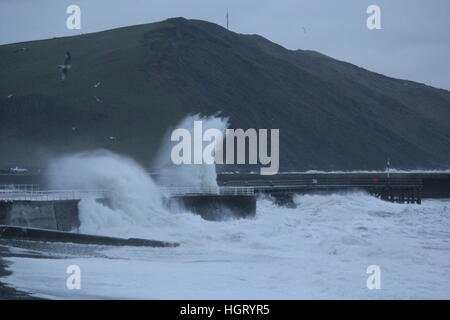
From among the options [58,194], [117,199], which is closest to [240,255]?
[117,199]

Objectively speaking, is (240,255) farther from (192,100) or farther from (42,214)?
(192,100)

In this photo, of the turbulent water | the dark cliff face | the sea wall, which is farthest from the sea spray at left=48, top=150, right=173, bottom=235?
the dark cliff face

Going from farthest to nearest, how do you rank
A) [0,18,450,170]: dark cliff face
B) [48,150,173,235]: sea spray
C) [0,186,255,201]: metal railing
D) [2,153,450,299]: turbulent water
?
Result: [0,18,450,170]: dark cliff face < [48,150,173,235]: sea spray < [0,186,255,201]: metal railing < [2,153,450,299]: turbulent water

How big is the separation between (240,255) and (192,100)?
60307mm

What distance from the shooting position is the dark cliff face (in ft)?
253

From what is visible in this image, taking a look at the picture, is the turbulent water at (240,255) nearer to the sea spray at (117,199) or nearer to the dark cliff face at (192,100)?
the sea spray at (117,199)

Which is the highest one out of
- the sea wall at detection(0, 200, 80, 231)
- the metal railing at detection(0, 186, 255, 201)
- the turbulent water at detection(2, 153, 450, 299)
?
the metal railing at detection(0, 186, 255, 201)

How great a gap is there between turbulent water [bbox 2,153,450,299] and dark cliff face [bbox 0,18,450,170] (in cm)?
3355

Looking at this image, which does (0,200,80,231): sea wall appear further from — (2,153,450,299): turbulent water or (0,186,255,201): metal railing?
(0,186,255,201): metal railing

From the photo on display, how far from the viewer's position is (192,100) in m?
85.9

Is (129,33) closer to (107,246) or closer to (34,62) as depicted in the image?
(34,62)

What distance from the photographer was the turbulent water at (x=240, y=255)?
1950cm

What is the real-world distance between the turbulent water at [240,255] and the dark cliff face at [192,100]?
Result: 33.6 meters

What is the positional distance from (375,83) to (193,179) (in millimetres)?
96741
